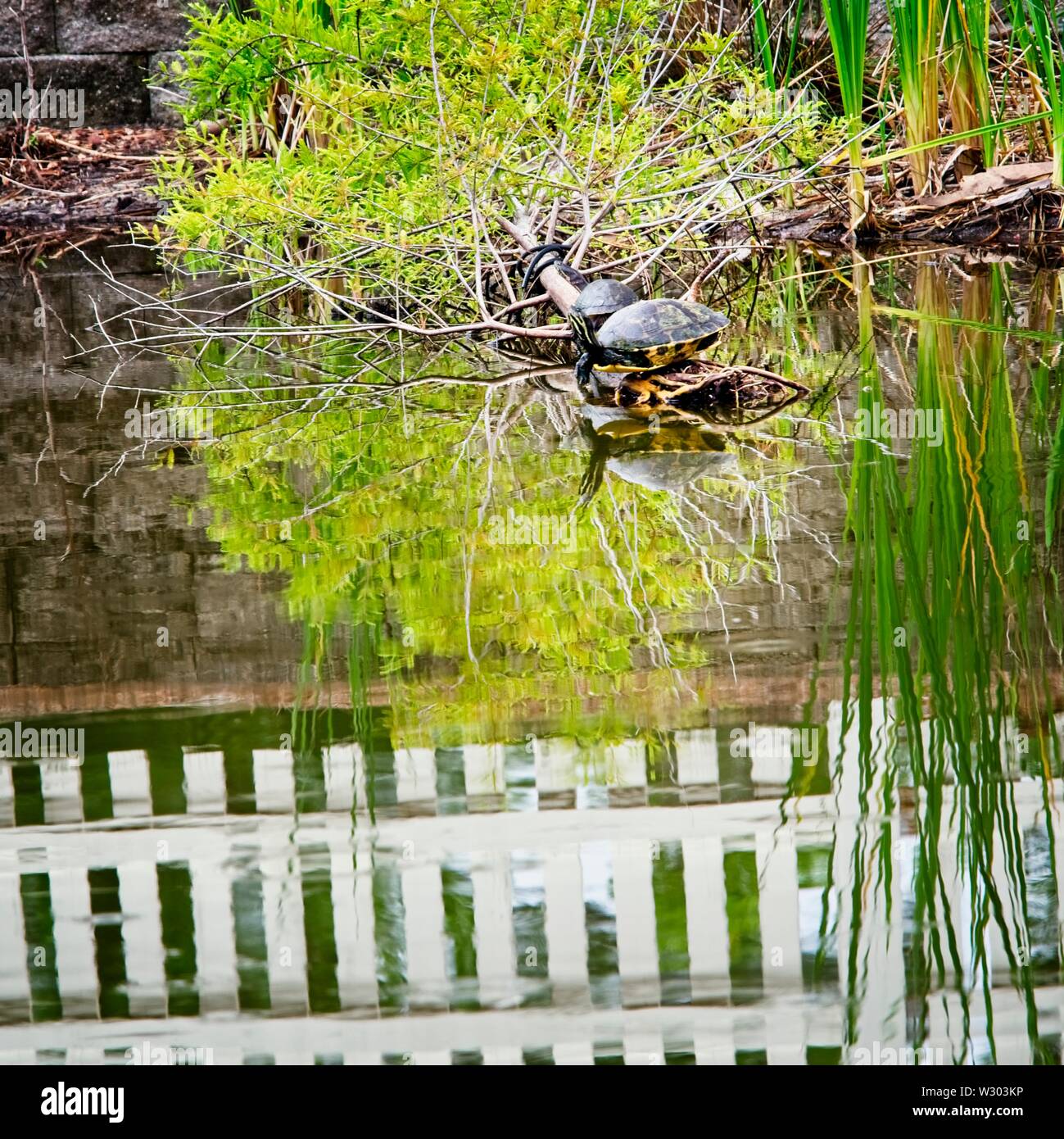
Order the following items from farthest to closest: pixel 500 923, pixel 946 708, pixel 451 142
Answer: pixel 451 142 < pixel 946 708 < pixel 500 923

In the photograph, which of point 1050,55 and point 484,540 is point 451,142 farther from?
point 1050,55

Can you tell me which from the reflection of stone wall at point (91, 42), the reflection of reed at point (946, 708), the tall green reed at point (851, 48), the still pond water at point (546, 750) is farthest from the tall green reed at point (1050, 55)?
the reflection of stone wall at point (91, 42)

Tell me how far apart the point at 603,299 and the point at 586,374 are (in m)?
0.24

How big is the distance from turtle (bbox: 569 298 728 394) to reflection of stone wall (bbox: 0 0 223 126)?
309 inches

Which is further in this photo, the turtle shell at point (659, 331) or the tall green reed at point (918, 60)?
the tall green reed at point (918, 60)

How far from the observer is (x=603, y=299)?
4.26m

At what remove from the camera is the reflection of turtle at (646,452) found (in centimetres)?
316

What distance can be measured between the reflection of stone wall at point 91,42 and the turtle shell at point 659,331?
787 cm

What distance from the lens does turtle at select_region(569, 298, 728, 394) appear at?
388 centimetres

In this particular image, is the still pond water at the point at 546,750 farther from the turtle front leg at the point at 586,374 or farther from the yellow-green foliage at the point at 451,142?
the yellow-green foliage at the point at 451,142

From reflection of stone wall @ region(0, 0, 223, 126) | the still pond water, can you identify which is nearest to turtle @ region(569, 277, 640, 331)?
the still pond water

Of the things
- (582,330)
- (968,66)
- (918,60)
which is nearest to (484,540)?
(582,330)
